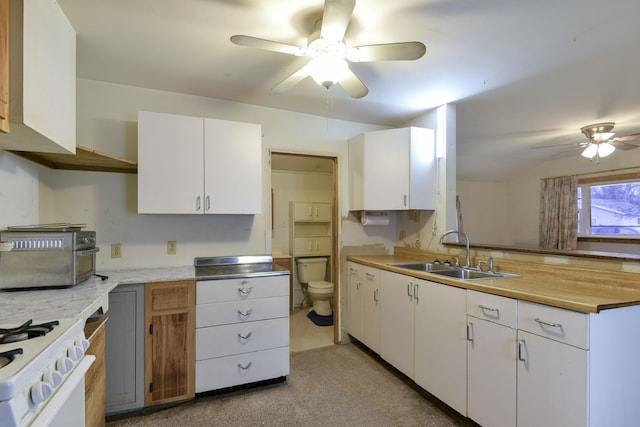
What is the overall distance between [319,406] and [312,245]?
253 cm

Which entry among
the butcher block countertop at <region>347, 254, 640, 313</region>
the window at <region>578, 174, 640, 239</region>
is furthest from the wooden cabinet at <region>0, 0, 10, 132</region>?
the window at <region>578, 174, 640, 239</region>

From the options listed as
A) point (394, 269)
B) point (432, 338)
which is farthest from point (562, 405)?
point (394, 269)

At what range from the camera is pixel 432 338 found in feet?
6.77

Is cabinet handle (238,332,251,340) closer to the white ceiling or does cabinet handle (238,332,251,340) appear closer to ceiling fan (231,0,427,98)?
ceiling fan (231,0,427,98)

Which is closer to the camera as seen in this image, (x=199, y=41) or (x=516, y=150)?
(x=199, y=41)

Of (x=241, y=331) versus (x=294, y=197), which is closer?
(x=241, y=331)

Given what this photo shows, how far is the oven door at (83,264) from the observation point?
1.68 metres

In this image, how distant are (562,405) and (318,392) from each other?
148 centimetres

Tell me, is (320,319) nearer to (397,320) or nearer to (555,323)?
(397,320)

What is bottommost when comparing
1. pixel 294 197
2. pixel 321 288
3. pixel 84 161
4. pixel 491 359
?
pixel 321 288

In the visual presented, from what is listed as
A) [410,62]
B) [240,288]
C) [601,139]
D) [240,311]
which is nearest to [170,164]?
[240,288]

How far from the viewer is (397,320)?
2422 mm

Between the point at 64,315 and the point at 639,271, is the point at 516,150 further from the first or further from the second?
the point at 64,315

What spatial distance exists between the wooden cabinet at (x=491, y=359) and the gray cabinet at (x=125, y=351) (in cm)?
206
